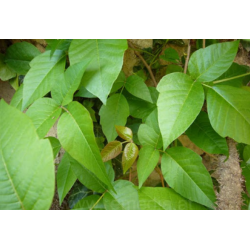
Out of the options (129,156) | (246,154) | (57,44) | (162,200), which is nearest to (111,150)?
(129,156)

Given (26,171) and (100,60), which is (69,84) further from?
(26,171)

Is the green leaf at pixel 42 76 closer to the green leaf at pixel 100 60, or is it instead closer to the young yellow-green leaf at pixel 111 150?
the green leaf at pixel 100 60

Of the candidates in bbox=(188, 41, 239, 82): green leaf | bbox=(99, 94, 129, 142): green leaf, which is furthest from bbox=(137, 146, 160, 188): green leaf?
bbox=(188, 41, 239, 82): green leaf

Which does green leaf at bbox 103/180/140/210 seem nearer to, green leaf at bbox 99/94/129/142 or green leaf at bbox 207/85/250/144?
green leaf at bbox 99/94/129/142

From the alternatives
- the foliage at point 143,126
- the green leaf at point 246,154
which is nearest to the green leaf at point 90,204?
the foliage at point 143,126

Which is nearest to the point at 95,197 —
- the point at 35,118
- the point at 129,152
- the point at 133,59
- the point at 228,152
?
the point at 129,152

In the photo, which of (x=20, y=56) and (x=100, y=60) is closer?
(x=100, y=60)
